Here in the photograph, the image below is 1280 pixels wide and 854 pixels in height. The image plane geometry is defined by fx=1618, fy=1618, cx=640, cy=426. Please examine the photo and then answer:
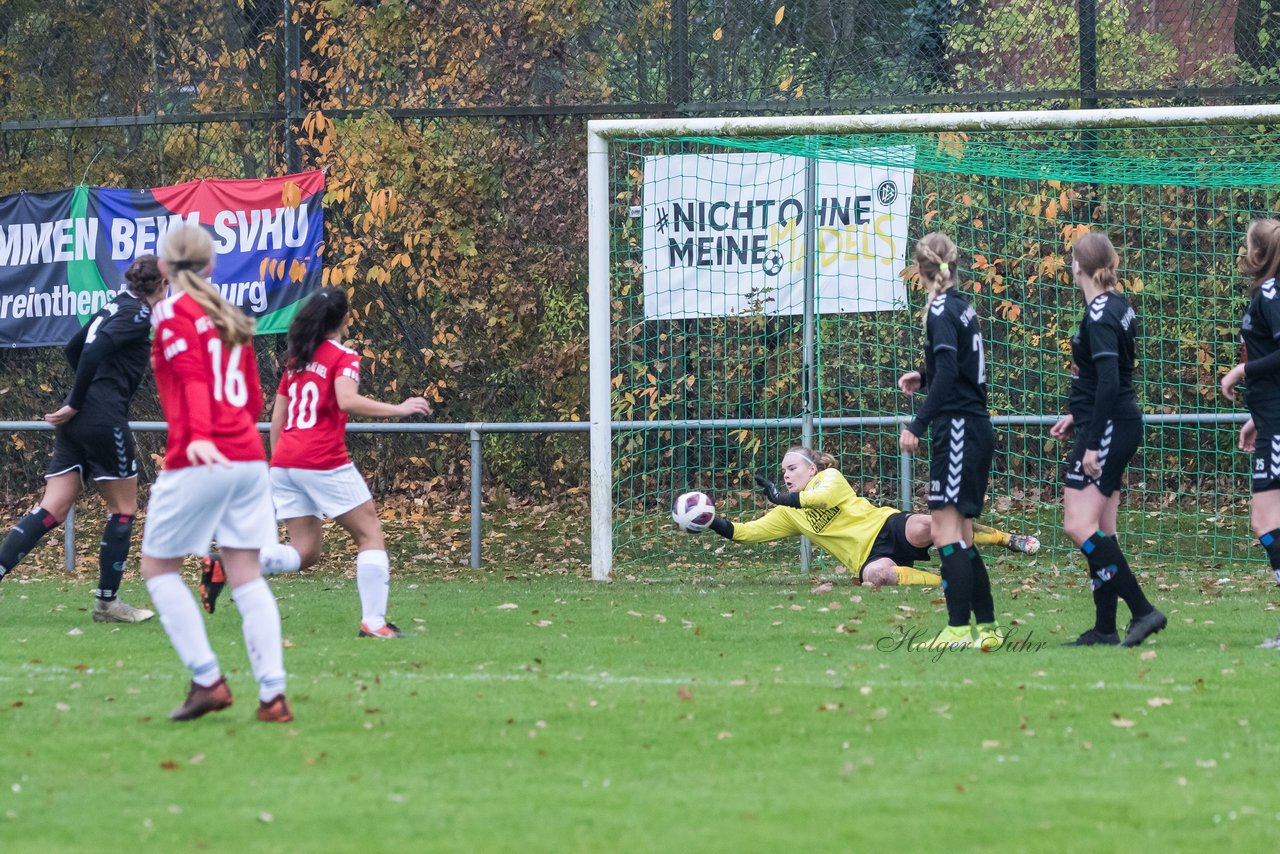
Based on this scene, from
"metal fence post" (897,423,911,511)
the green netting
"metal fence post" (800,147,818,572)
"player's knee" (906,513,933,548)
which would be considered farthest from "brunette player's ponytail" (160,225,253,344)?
"metal fence post" (897,423,911,511)

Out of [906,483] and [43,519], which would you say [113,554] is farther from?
[906,483]

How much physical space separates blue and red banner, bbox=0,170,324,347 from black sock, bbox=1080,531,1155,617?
787 centimetres

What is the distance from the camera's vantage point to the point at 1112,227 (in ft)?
41.8

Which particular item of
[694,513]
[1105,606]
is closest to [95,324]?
[694,513]

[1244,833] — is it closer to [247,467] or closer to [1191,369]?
[247,467]

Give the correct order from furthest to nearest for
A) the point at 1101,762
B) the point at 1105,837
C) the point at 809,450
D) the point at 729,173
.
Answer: the point at 729,173
the point at 809,450
the point at 1101,762
the point at 1105,837

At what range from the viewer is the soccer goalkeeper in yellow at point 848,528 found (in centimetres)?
1046

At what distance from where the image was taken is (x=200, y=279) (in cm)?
582

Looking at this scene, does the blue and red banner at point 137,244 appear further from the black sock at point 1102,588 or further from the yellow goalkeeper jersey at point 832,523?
the black sock at point 1102,588

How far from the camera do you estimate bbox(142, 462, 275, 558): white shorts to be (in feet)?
18.6

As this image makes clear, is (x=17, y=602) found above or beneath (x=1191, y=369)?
beneath

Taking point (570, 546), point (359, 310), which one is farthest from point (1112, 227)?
point (359, 310)

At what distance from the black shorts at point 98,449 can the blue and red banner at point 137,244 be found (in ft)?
14.7

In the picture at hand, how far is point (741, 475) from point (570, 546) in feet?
5.01
